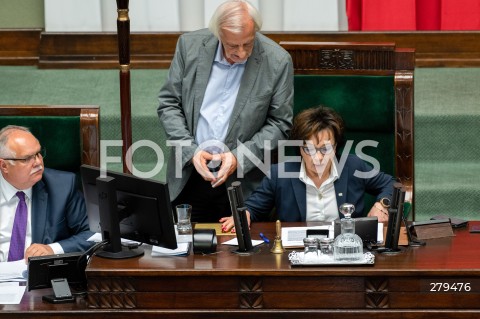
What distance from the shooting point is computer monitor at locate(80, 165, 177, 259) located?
11.7 ft

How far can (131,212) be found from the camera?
368cm

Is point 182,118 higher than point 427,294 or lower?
higher

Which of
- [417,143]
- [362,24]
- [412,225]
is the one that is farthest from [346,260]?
[362,24]

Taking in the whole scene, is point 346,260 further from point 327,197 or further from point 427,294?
point 327,197

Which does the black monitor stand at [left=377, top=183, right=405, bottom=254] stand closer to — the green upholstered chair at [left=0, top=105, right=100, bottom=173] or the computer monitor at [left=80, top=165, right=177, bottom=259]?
the computer monitor at [left=80, top=165, right=177, bottom=259]

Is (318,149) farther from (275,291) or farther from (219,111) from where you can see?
(275,291)

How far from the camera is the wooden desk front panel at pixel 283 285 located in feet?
11.2

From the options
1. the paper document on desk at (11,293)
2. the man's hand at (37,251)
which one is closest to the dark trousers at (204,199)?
the man's hand at (37,251)

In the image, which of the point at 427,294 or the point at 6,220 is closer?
the point at 427,294

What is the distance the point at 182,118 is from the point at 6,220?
0.79 m

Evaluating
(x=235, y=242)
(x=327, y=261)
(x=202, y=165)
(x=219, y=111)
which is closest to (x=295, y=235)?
(x=235, y=242)

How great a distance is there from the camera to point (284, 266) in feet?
11.4

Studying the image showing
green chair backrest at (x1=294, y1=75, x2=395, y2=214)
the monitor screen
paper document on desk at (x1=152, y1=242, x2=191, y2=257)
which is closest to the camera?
the monitor screen

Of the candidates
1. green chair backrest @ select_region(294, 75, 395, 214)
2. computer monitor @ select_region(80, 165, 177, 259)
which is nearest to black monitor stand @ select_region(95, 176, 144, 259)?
computer monitor @ select_region(80, 165, 177, 259)
